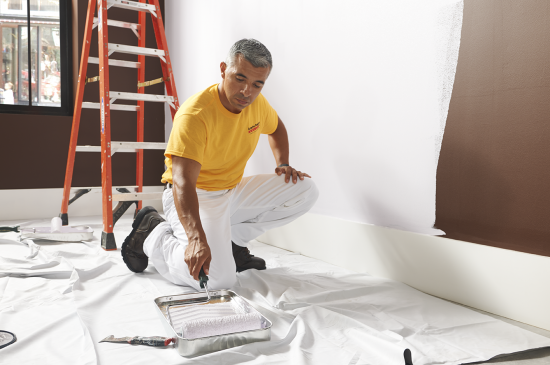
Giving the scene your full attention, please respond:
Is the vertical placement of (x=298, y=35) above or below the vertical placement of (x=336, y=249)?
above

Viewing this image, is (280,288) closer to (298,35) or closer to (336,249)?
(336,249)

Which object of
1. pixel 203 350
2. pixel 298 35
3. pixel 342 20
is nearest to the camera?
pixel 203 350

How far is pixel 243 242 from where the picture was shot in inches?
76.1

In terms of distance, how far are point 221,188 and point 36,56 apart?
269 centimetres

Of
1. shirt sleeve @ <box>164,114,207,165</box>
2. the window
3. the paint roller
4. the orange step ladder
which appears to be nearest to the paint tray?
the paint roller

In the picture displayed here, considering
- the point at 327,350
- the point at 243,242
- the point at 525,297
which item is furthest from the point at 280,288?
the point at 525,297

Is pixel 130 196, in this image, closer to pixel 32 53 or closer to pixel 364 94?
pixel 364 94

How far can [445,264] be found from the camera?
1.50 m

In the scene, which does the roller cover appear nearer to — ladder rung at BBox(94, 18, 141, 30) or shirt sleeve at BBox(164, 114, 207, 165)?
shirt sleeve at BBox(164, 114, 207, 165)

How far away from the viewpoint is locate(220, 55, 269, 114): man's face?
1515 millimetres

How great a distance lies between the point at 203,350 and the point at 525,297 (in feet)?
3.11

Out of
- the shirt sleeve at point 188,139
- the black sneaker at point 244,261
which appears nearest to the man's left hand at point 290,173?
the black sneaker at point 244,261

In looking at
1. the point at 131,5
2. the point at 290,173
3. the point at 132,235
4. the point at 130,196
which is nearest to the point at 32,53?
the point at 131,5

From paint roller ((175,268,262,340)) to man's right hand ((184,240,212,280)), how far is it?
21 millimetres
